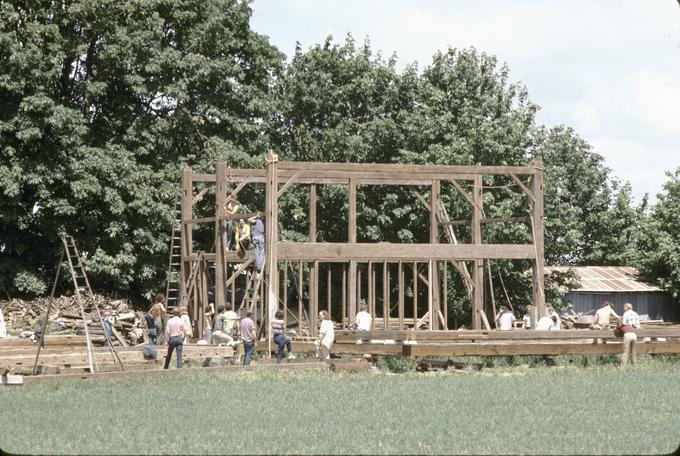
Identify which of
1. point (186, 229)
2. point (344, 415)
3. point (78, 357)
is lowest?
point (344, 415)

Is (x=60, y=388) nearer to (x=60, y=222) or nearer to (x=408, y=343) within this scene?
(x=408, y=343)

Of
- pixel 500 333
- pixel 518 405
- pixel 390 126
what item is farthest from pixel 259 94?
pixel 518 405

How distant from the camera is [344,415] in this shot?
1742cm

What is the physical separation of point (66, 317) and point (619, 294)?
75.0 feet

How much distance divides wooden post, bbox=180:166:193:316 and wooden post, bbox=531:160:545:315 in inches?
369

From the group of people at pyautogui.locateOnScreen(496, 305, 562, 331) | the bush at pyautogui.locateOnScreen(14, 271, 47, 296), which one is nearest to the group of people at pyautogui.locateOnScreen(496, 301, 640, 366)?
the group of people at pyautogui.locateOnScreen(496, 305, 562, 331)

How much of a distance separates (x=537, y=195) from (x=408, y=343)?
887 cm

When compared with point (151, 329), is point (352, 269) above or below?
above

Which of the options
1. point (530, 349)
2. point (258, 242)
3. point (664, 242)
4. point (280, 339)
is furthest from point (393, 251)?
point (664, 242)

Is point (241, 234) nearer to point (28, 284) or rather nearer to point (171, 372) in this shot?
point (28, 284)

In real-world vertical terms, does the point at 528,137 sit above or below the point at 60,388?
above

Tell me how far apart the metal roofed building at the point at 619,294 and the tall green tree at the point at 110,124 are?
49.9ft

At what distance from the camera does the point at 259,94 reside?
142ft

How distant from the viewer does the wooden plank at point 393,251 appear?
101 ft
